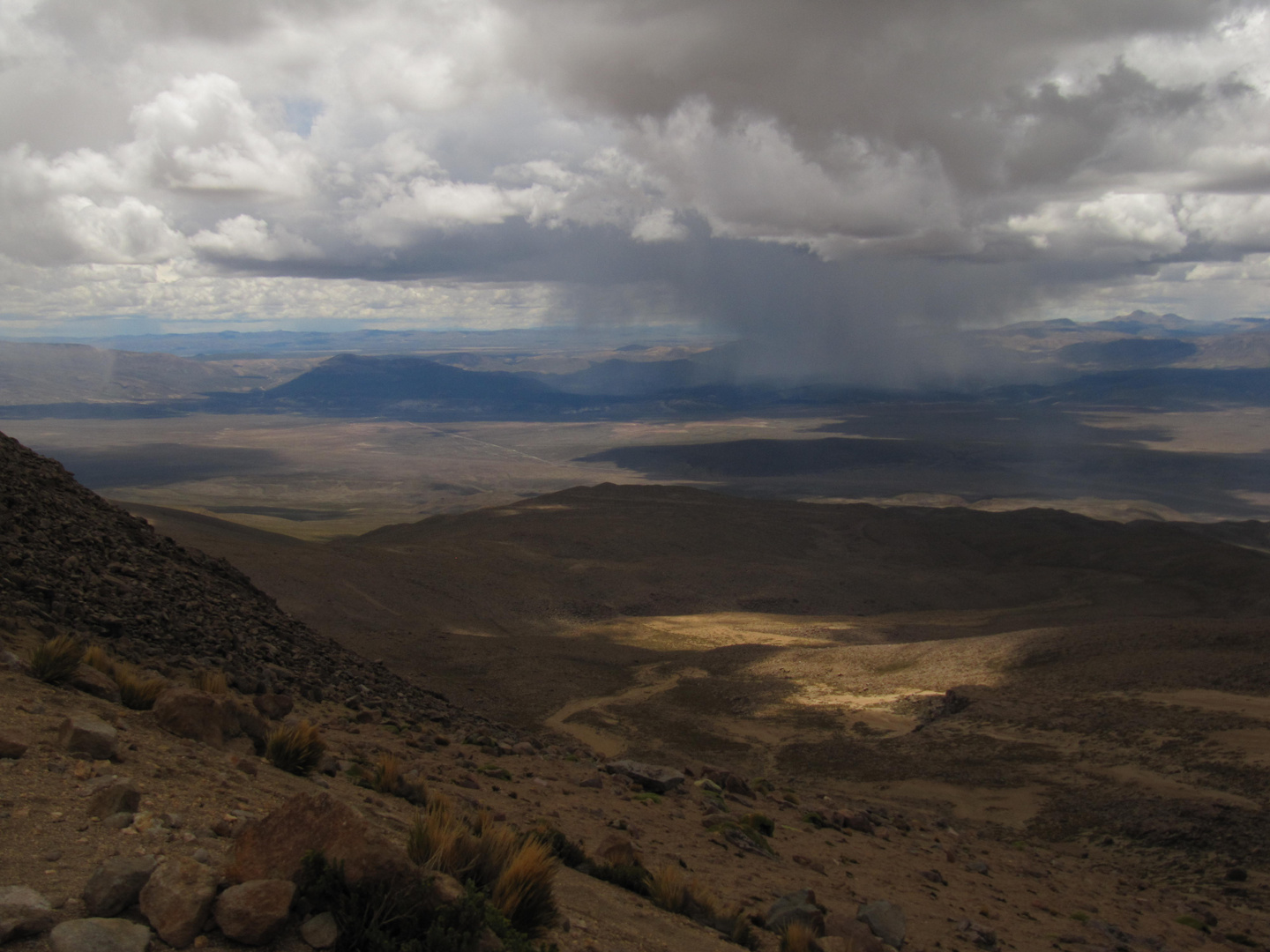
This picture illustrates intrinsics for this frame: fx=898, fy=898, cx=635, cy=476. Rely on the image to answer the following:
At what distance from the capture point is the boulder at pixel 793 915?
325 inches

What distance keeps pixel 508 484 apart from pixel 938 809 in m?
164

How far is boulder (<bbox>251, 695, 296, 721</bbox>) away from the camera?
12.1 metres

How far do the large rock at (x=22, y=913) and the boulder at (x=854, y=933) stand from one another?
620 centimetres

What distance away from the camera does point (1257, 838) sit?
49.7ft

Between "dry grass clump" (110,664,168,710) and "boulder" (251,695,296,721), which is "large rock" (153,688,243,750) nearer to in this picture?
"dry grass clump" (110,664,168,710)

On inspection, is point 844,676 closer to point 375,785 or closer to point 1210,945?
point 1210,945

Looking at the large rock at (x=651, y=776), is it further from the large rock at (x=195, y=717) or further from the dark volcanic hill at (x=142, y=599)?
the large rock at (x=195, y=717)

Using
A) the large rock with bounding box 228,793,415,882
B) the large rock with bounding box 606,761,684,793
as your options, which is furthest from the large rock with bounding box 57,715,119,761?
the large rock with bounding box 606,761,684,793

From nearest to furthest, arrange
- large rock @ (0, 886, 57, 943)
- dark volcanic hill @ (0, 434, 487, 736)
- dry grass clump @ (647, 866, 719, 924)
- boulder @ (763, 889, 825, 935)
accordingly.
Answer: large rock @ (0, 886, 57, 943) < dry grass clump @ (647, 866, 719, 924) < boulder @ (763, 889, 825, 935) < dark volcanic hill @ (0, 434, 487, 736)

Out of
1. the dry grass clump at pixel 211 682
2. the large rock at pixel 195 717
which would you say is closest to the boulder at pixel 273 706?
the dry grass clump at pixel 211 682

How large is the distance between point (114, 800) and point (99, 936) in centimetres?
179

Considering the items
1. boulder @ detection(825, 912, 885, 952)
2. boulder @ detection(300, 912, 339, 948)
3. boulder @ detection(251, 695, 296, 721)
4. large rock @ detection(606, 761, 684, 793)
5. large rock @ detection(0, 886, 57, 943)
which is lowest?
large rock @ detection(606, 761, 684, 793)

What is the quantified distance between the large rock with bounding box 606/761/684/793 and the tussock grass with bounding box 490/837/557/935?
8.24 metres

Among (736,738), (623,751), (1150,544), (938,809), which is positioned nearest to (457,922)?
(938,809)
